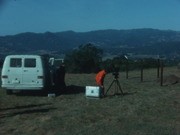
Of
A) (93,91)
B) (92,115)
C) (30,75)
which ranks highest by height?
(30,75)

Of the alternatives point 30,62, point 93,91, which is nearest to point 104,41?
point 30,62

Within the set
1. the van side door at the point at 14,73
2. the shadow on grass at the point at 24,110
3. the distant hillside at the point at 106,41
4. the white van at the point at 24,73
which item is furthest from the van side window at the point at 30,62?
the distant hillside at the point at 106,41

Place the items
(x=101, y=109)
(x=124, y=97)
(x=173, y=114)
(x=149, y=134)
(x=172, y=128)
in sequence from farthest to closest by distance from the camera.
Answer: (x=124, y=97) → (x=101, y=109) → (x=173, y=114) → (x=172, y=128) → (x=149, y=134)

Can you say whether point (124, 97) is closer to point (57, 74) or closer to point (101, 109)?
point (101, 109)

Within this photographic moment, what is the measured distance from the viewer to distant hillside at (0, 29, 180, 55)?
2229 inches

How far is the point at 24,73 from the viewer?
22359 mm

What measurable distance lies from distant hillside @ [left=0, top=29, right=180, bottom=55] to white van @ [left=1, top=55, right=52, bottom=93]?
77.1ft

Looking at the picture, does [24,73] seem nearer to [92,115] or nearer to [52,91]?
[52,91]

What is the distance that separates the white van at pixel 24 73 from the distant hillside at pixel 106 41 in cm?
2351

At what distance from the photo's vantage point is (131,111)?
1574 cm

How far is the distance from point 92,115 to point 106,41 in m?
63.3

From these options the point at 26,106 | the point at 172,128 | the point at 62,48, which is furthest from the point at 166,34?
the point at 172,128

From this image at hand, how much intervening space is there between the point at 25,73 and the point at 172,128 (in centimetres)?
1083

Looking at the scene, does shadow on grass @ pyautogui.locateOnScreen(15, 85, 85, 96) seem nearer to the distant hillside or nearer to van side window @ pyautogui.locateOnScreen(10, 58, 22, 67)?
van side window @ pyautogui.locateOnScreen(10, 58, 22, 67)
